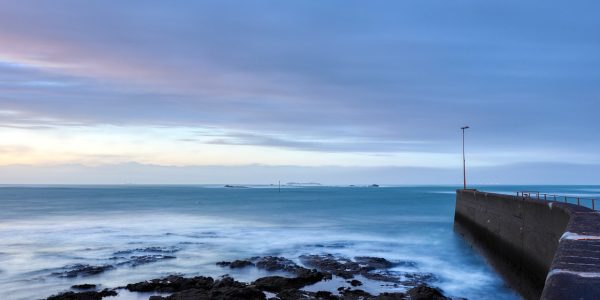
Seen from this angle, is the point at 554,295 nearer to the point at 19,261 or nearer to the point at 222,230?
the point at 19,261

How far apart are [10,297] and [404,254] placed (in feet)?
64.4

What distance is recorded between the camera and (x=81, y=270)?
70.1ft

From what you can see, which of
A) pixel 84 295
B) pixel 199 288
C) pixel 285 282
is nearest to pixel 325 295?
pixel 285 282

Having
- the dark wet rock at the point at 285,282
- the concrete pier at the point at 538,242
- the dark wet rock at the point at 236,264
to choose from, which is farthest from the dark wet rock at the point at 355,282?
the dark wet rock at the point at 236,264

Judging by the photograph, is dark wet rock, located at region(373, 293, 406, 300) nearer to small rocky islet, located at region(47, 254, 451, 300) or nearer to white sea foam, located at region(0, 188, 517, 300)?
small rocky islet, located at region(47, 254, 451, 300)

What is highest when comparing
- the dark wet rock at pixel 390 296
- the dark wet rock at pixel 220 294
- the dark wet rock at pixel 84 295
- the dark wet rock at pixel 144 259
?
the dark wet rock at pixel 220 294

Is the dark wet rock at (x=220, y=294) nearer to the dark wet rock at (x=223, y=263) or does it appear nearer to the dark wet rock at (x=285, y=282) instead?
the dark wet rock at (x=285, y=282)

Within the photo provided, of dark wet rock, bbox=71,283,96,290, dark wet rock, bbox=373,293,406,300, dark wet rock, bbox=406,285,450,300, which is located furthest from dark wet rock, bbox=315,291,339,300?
dark wet rock, bbox=71,283,96,290

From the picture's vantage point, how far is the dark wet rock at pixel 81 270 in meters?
20.6

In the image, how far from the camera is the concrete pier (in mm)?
6211

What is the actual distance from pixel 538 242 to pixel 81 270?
61.5 ft

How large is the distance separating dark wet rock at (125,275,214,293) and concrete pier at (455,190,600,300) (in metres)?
11.4

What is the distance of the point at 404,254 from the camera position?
92.0 ft

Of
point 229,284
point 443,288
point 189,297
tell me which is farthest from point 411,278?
point 189,297
